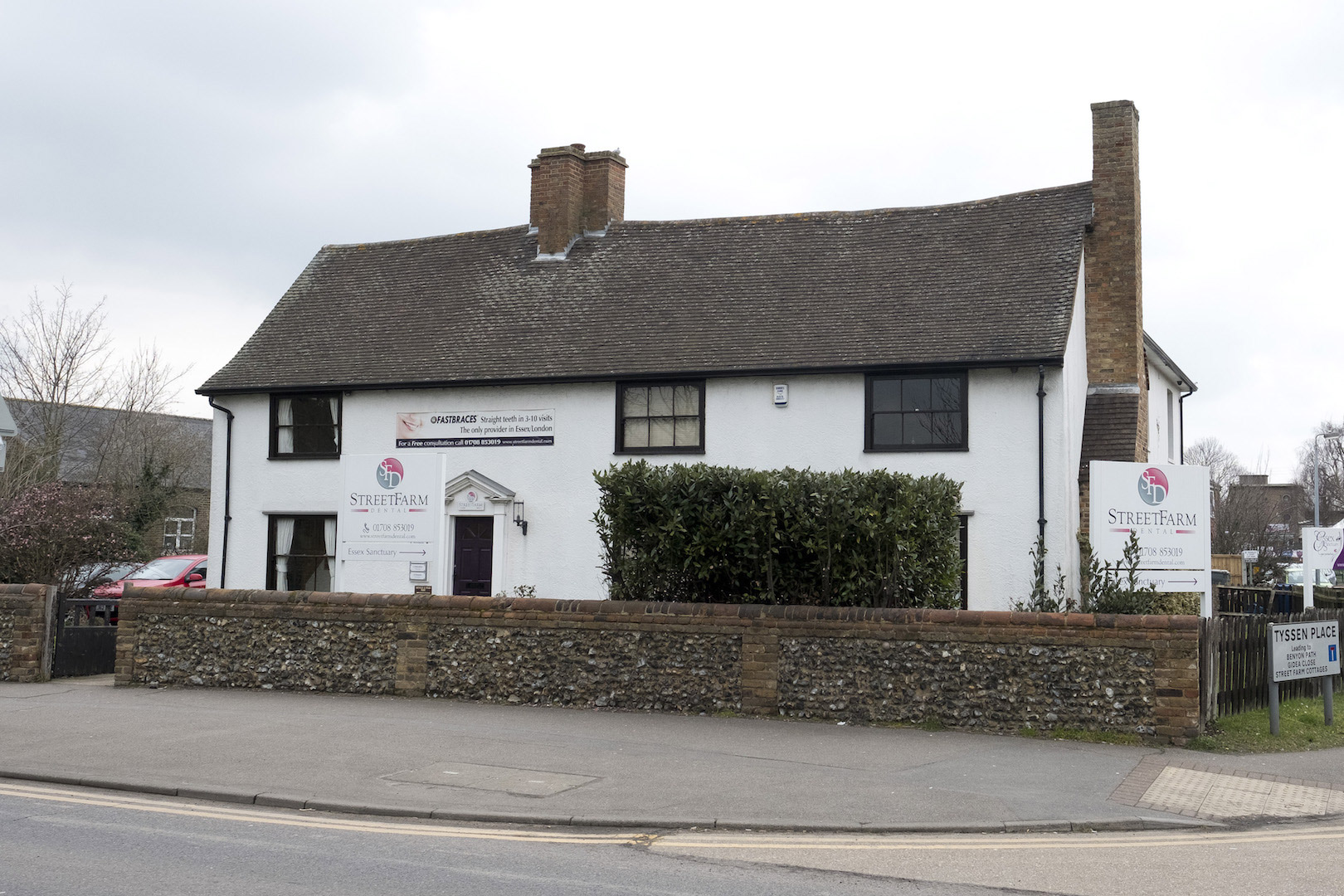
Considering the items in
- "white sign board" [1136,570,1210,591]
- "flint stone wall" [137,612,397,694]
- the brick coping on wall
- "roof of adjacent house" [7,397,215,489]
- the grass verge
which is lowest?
the grass verge

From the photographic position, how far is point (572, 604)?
1366 cm

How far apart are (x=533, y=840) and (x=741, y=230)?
16806mm

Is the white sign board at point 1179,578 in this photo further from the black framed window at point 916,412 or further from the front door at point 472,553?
the front door at point 472,553

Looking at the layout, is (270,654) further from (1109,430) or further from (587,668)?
(1109,430)

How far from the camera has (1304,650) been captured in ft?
41.5

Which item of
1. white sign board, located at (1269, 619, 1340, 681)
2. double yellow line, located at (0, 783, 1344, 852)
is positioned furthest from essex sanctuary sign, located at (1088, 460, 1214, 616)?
double yellow line, located at (0, 783, 1344, 852)

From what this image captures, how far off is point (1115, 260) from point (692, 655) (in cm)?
1160

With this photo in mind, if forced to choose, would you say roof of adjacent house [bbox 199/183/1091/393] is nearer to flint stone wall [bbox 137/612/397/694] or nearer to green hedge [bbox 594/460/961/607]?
green hedge [bbox 594/460/961/607]

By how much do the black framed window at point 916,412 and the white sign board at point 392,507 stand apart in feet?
23.2

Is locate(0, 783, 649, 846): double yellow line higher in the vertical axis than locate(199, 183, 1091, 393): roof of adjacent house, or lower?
lower

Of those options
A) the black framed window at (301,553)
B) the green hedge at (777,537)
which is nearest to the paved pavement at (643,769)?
the green hedge at (777,537)

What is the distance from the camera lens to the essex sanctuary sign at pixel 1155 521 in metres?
13.7

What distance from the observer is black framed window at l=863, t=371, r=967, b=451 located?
1864cm

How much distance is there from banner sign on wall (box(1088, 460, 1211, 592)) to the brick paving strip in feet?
11.2
